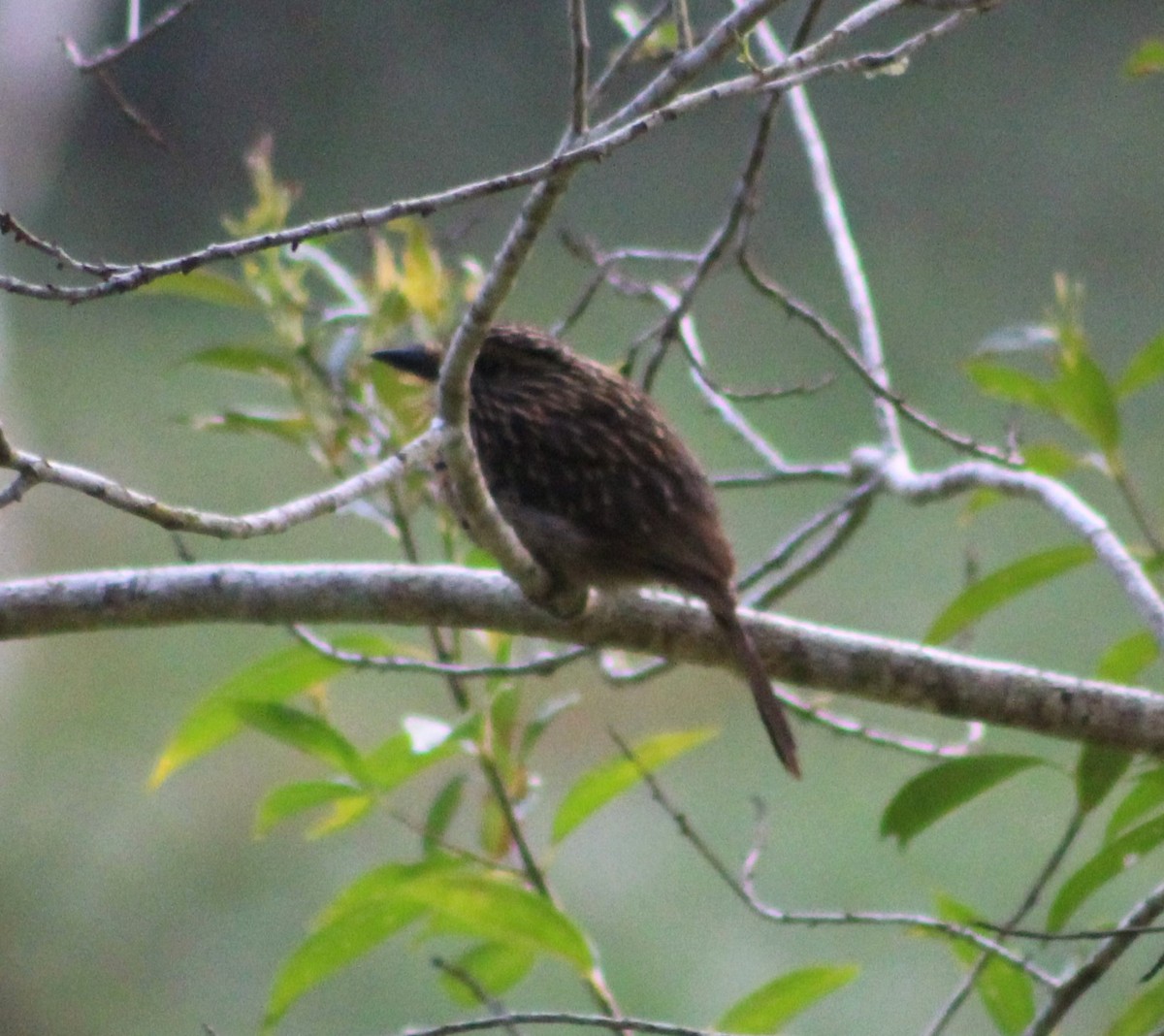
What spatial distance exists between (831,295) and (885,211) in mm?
317

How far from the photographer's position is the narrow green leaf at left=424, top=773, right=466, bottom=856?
6.93 ft

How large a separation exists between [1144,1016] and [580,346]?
336 cm

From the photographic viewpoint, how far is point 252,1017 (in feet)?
13.6

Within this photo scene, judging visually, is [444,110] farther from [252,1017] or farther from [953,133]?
[252,1017]

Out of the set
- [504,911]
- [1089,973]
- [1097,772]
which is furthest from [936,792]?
[504,911]

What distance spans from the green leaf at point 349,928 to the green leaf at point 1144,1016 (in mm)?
782

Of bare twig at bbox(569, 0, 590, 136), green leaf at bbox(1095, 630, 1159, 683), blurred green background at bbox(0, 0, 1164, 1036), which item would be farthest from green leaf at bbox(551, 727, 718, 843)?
blurred green background at bbox(0, 0, 1164, 1036)

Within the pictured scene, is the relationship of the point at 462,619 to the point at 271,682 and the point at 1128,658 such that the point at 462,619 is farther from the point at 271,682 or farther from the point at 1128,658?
the point at 1128,658

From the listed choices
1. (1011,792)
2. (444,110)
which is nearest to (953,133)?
(444,110)

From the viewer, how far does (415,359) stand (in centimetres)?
214

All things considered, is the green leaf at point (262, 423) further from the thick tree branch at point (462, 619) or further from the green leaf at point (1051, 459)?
the green leaf at point (1051, 459)

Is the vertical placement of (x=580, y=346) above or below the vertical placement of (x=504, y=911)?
above

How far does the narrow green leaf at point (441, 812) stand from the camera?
2.11m

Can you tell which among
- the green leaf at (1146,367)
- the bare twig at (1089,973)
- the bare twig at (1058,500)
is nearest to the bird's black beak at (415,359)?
the bare twig at (1058,500)
